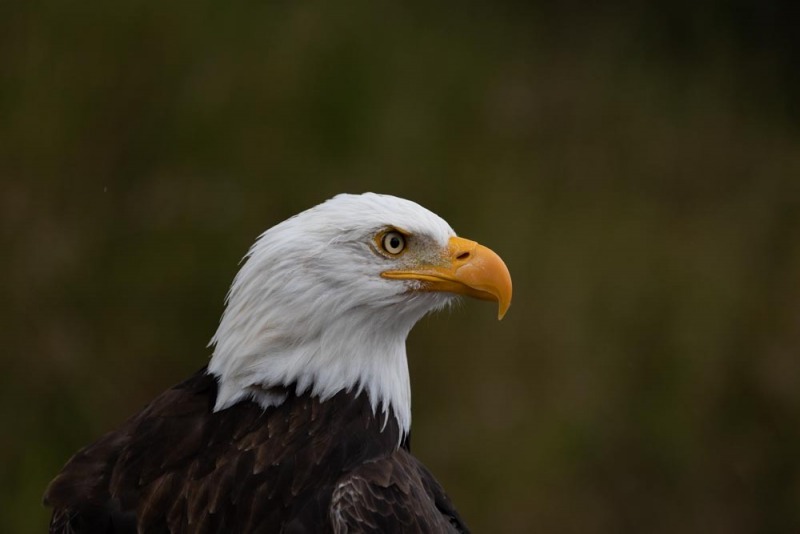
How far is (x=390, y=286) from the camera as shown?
10.2 feet

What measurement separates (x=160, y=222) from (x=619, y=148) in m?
2.56

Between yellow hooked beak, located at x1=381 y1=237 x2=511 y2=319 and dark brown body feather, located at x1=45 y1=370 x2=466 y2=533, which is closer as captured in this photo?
dark brown body feather, located at x1=45 y1=370 x2=466 y2=533

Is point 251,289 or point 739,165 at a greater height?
Result: point 739,165

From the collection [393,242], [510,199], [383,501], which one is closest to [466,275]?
[393,242]

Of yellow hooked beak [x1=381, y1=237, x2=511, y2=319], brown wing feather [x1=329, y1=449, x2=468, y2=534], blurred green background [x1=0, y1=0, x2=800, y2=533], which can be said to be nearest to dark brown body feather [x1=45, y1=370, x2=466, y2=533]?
brown wing feather [x1=329, y1=449, x2=468, y2=534]

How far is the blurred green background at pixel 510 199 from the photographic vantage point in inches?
237

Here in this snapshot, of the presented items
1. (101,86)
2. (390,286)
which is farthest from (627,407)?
(390,286)

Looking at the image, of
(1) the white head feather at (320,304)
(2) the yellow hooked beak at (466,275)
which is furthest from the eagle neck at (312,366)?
(2) the yellow hooked beak at (466,275)

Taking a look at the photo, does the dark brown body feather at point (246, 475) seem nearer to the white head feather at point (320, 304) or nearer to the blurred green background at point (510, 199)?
the white head feather at point (320, 304)

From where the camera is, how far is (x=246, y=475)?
9.71 ft

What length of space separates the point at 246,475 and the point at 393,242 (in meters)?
0.71

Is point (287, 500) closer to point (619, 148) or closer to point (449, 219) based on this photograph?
point (449, 219)

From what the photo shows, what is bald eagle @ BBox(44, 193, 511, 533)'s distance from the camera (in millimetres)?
2945

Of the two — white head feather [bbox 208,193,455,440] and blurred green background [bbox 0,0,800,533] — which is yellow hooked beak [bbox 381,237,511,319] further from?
blurred green background [bbox 0,0,800,533]
